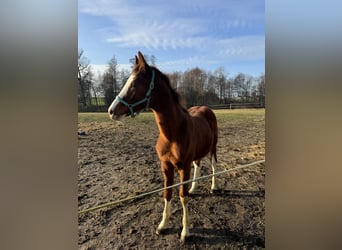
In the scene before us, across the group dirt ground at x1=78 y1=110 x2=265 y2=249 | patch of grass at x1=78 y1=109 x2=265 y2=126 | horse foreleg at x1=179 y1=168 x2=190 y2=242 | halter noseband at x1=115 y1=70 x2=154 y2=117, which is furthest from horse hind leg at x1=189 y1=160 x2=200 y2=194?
halter noseband at x1=115 y1=70 x2=154 y2=117

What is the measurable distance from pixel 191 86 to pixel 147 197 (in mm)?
611

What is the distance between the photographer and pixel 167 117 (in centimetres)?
114

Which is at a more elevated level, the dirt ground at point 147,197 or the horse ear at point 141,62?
the horse ear at point 141,62

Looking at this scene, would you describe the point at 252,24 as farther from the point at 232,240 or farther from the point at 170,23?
the point at 232,240

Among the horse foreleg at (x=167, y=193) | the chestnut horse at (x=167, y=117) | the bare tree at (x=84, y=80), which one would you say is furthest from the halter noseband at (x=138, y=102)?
the horse foreleg at (x=167, y=193)

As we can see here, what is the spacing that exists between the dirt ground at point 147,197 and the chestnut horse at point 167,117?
2.6 inches

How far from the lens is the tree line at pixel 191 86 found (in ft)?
3.36

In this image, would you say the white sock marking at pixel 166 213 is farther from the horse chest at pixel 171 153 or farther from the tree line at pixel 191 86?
the tree line at pixel 191 86

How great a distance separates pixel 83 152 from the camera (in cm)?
108

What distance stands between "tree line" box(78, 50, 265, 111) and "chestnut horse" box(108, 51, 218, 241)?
44 mm

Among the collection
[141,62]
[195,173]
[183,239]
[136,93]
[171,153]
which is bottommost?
[183,239]

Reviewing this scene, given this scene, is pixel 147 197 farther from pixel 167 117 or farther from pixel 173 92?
pixel 173 92

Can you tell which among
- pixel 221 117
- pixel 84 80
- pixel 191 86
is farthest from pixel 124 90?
pixel 221 117
